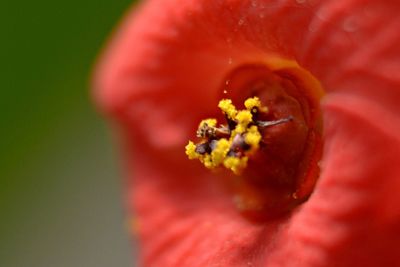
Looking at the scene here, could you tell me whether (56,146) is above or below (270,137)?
above

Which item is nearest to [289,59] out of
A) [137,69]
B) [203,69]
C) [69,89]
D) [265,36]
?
[265,36]

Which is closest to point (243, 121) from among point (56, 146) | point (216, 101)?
point (216, 101)

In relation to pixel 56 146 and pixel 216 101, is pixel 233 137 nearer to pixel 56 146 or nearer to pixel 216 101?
pixel 216 101

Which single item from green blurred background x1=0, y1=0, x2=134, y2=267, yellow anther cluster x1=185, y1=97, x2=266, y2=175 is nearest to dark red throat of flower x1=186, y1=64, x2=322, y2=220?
yellow anther cluster x1=185, y1=97, x2=266, y2=175

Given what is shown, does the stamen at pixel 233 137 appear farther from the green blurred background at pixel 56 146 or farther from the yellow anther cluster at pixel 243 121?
the green blurred background at pixel 56 146

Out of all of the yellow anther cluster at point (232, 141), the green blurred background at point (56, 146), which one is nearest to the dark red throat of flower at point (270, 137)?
the yellow anther cluster at point (232, 141)

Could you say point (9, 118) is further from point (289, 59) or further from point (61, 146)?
point (289, 59)

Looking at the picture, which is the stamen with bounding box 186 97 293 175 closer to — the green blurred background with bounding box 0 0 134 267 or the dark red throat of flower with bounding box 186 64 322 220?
the dark red throat of flower with bounding box 186 64 322 220
